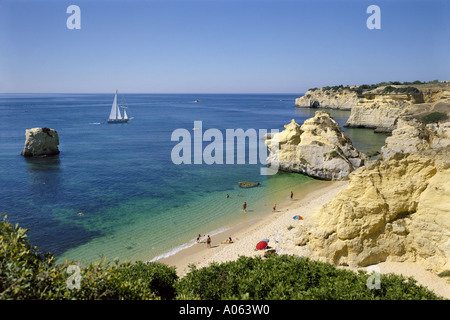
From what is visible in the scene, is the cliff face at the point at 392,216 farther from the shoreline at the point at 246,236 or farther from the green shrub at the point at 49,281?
the green shrub at the point at 49,281

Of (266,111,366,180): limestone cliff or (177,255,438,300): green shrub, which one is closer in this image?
(177,255,438,300): green shrub

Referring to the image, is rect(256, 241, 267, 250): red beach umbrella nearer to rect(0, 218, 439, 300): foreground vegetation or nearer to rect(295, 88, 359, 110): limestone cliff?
rect(0, 218, 439, 300): foreground vegetation

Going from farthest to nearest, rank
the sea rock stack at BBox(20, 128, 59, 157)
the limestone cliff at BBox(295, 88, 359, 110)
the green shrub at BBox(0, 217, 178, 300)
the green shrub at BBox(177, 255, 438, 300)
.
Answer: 1. the limestone cliff at BBox(295, 88, 359, 110)
2. the sea rock stack at BBox(20, 128, 59, 157)
3. the green shrub at BBox(177, 255, 438, 300)
4. the green shrub at BBox(0, 217, 178, 300)

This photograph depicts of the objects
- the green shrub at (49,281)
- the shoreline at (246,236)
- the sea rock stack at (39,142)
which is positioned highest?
the sea rock stack at (39,142)

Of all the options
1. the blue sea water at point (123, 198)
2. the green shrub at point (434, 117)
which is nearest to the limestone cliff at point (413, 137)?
the green shrub at point (434, 117)

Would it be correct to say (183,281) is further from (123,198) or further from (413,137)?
(413,137)

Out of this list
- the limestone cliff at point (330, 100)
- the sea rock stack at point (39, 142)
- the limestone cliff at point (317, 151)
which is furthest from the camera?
the limestone cliff at point (330, 100)

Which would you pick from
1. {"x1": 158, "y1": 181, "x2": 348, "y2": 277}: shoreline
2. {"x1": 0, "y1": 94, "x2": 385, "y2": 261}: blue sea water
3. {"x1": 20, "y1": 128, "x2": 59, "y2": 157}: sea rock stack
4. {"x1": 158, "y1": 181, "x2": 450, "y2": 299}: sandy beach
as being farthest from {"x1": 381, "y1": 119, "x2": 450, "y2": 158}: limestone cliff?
{"x1": 20, "y1": 128, "x2": 59, "y2": 157}: sea rock stack
